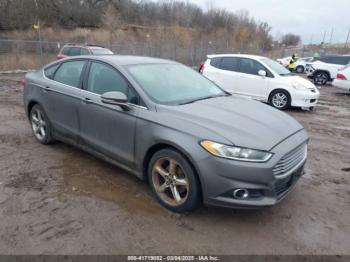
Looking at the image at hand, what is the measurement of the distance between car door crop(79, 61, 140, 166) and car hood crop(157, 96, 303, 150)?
20.5 inches

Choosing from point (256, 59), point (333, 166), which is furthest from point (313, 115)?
point (333, 166)

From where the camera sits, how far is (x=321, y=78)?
18125mm

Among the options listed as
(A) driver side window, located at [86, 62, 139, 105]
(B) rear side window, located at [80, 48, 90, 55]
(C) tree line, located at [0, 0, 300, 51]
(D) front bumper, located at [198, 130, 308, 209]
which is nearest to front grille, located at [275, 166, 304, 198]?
(D) front bumper, located at [198, 130, 308, 209]

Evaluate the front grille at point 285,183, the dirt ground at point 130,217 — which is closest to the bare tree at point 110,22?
the dirt ground at point 130,217

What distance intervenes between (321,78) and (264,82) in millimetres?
10994

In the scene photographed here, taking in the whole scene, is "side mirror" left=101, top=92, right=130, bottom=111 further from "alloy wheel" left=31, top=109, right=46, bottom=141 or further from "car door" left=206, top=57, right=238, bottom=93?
"car door" left=206, top=57, right=238, bottom=93

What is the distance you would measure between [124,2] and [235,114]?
193 ft

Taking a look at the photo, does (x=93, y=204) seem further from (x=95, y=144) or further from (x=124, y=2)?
(x=124, y=2)

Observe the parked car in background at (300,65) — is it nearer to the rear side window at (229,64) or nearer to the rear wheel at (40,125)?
the rear side window at (229,64)

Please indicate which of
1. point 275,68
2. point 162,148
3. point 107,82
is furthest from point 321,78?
point 162,148

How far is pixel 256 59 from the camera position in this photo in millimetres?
9500

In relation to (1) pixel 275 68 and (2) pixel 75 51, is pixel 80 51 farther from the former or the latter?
(1) pixel 275 68

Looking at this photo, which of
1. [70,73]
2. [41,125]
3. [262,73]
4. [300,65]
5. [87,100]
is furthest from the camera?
[300,65]

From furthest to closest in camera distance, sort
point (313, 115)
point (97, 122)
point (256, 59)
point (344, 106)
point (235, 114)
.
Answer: point (344, 106), point (256, 59), point (313, 115), point (97, 122), point (235, 114)
